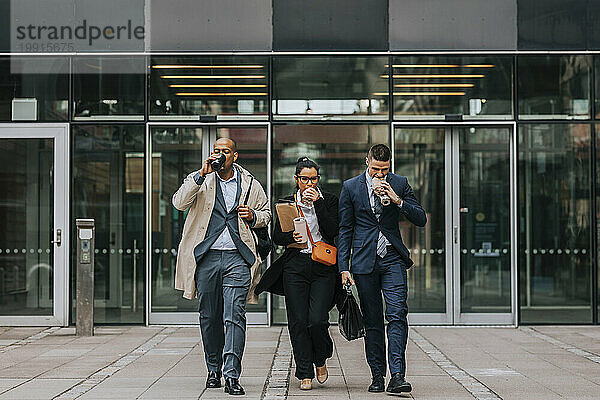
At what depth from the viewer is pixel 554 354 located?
10.2 metres

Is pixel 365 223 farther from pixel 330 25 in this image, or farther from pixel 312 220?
pixel 330 25

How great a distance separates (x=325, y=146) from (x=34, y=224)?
13.0ft

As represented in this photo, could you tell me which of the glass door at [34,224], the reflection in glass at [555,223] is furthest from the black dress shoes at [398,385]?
the glass door at [34,224]

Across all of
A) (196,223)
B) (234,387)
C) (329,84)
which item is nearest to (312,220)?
(196,223)

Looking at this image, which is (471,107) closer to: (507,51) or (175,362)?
(507,51)

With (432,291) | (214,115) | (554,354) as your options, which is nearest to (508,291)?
(432,291)

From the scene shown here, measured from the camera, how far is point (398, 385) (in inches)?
292

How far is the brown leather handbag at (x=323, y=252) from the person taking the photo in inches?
306

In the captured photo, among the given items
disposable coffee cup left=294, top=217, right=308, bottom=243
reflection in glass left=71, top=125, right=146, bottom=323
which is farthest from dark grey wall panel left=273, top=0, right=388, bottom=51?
disposable coffee cup left=294, top=217, right=308, bottom=243

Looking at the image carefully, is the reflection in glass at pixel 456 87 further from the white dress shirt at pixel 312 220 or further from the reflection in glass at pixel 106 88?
the white dress shirt at pixel 312 220

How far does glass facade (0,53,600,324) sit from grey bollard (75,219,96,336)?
46.0 inches

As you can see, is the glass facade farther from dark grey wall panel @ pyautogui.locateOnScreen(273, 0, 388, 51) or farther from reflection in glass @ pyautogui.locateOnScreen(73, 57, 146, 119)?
dark grey wall panel @ pyautogui.locateOnScreen(273, 0, 388, 51)

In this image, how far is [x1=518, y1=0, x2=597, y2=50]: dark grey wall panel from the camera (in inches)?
507

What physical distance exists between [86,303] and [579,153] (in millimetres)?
6620
